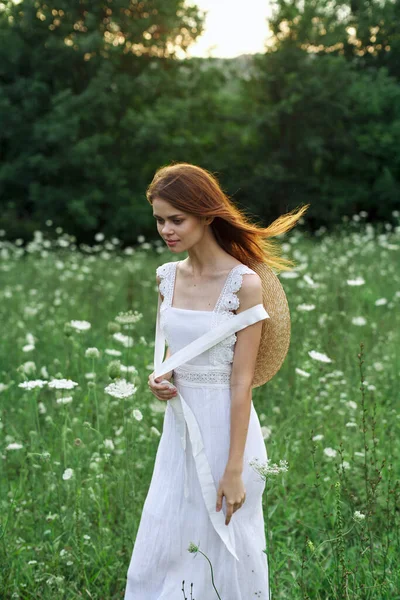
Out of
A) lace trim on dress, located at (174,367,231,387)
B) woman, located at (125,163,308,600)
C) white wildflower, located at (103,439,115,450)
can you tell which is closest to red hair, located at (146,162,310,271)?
woman, located at (125,163,308,600)

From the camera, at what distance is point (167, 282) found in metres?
2.29

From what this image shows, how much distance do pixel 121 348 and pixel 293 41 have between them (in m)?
17.8

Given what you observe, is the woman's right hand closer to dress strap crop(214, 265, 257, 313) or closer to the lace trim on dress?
the lace trim on dress

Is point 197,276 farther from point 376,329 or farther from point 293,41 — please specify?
point 293,41

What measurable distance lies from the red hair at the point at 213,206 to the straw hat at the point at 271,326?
6cm

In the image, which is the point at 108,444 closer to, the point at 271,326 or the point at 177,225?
the point at 271,326

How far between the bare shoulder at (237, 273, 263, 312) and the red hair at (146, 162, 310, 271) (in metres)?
0.18

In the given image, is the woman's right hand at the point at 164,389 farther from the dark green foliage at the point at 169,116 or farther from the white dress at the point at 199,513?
the dark green foliage at the point at 169,116

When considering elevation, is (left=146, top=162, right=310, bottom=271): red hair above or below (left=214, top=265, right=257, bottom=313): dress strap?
above

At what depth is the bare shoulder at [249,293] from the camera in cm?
209

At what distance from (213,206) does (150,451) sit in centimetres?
175

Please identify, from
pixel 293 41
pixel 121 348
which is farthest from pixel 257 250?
pixel 293 41

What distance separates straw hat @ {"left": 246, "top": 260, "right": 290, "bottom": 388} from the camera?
2.20 metres

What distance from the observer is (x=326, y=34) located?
70.8ft
